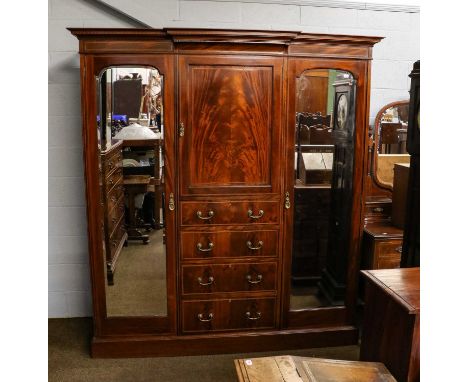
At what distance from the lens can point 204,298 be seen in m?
2.62

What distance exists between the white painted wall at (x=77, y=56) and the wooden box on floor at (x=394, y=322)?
1.49 metres

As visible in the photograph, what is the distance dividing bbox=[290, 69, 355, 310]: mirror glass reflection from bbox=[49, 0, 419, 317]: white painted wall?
591mm

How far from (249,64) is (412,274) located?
4.28 feet

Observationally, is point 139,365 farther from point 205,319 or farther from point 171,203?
point 171,203

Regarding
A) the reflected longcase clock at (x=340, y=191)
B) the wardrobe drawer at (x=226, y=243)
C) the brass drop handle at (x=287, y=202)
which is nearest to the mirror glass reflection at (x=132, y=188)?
the wardrobe drawer at (x=226, y=243)

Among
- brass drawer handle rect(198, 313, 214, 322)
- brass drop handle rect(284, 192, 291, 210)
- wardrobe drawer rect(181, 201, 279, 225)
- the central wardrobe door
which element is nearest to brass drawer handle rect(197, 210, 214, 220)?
wardrobe drawer rect(181, 201, 279, 225)

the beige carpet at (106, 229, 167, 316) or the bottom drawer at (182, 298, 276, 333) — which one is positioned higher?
the beige carpet at (106, 229, 167, 316)

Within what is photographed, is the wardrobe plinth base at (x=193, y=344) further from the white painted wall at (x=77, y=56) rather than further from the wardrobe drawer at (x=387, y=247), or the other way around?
the wardrobe drawer at (x=387, y=247)

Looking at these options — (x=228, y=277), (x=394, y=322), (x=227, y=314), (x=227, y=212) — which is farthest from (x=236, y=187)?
(x=394, y=322)

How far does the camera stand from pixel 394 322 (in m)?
1.81

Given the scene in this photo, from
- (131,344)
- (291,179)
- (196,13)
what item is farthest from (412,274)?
(196,13)

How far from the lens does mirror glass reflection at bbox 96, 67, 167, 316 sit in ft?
7.84

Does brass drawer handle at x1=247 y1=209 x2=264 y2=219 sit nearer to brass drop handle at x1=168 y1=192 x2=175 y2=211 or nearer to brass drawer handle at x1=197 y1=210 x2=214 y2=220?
brass drawer handle at x1=197 y1=210 x2=214 y2=220

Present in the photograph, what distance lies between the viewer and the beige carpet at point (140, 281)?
8.43ft
